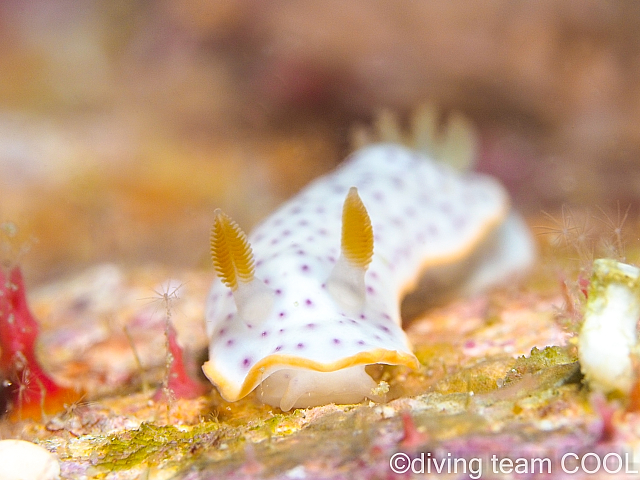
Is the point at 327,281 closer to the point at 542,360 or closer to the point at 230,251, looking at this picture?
the point at 230,251

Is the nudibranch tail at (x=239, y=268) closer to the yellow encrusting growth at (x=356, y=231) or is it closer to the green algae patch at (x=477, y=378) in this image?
the yellow encrusting growth at (x=356, y=231)

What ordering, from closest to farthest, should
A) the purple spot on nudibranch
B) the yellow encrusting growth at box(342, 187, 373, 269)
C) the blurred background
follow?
the yellow encrusting growth at box(342, 187, 373, 269), the purple spot on nudibranch, the blurred background

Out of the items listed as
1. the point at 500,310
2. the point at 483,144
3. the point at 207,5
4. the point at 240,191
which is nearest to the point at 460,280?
the point at 500,310

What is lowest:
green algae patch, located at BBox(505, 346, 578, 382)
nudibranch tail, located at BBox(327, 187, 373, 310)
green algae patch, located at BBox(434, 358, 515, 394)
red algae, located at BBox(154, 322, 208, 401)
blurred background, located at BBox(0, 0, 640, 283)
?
green algae patch, located at BBox(434, 358, 515, 394)

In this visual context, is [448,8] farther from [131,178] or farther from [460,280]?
[131,178]

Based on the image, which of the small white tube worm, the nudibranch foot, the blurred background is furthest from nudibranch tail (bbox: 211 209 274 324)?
the blurred background

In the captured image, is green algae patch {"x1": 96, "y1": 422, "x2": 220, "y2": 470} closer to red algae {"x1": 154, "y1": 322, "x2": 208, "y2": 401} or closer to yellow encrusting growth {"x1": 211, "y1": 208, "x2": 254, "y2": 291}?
red algae {"x1": 154, "y1": 322, "x2": 208, "y2": 401}
